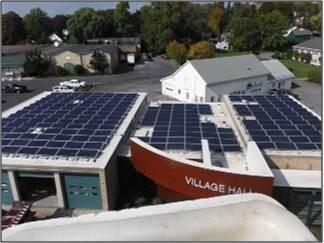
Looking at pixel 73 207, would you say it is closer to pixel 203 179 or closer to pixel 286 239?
pixel 203 179

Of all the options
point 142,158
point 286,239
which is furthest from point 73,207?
point 286,239

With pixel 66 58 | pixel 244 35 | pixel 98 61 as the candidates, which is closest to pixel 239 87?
pixel 98 61

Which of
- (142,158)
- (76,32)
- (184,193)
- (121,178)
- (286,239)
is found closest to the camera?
(286,239)

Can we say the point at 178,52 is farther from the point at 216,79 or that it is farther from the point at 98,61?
the point at 216,79

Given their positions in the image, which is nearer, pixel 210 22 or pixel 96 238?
pixel 96 238

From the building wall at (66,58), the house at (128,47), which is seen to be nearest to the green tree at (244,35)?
the house at (128,47)

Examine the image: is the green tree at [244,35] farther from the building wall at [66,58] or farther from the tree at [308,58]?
the building wall at [66,58]

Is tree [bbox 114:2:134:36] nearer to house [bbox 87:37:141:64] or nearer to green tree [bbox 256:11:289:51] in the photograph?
house [bbox 87:37:141:64]

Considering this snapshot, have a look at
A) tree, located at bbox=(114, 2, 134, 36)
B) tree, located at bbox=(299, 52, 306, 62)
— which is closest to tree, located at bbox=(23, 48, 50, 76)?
tree, located at bbox=(114, 2, 134, 36)
